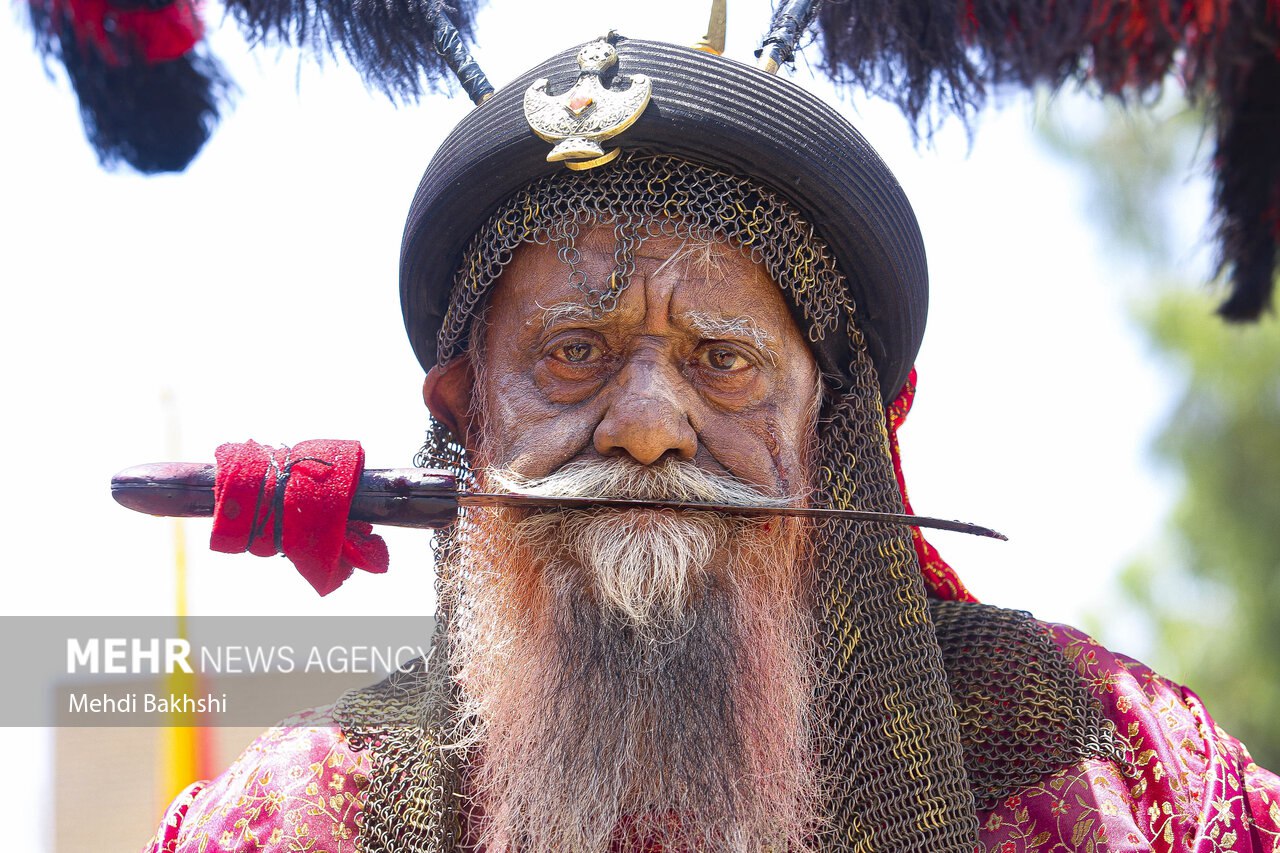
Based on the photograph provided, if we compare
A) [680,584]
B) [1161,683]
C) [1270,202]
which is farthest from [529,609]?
[1270,202]

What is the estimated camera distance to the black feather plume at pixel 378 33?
3.17 m

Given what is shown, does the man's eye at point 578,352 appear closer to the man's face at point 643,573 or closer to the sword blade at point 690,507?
the man's face at point 643,573

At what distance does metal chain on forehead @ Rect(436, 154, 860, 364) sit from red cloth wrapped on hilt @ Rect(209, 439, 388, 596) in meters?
0.63

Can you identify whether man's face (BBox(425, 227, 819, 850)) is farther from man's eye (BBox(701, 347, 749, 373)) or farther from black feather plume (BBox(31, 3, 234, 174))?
black feather plume (BBox(31, 3, 234, 174))

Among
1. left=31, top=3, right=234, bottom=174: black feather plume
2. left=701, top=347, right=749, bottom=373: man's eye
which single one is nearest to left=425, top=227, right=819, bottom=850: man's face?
left=701, top=347, right=749, bottom=373: man's eye

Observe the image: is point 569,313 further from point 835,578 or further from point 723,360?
point 835,578

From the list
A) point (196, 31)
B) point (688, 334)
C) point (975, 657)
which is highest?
point (196, 31)

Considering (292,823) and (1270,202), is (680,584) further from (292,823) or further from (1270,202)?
(1270,202)

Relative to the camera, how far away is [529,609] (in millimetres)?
2705

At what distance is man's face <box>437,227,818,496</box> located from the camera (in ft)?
8.59

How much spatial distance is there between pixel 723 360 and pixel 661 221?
0.32 metres

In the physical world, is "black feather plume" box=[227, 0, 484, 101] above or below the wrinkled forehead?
above

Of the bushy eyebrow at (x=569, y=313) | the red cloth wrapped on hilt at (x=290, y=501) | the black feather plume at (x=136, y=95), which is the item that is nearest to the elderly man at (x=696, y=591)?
the bushy eyebrow at (x=569, y=313)

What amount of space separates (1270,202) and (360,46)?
117 inches
